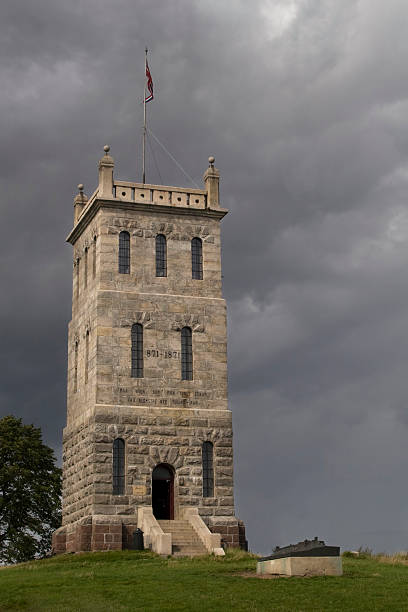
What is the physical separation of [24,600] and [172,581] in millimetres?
4636

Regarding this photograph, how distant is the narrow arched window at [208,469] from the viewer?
43.6 m

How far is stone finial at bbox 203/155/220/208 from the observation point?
47688 millimetres

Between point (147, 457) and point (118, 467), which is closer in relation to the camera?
point (118, 467)

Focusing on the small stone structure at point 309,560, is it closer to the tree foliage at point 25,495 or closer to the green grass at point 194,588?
the green grass at point 194,588

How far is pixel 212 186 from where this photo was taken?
157 feet

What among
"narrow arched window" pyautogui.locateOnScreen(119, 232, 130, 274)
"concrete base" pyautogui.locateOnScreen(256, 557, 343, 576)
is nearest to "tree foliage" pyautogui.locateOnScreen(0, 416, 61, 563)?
"narrow arched window" pyautogui.locateOnScreen(119, 232, 130, 274)

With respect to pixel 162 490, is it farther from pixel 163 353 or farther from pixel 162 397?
pixel 163 353

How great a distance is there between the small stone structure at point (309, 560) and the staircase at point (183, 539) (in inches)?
351

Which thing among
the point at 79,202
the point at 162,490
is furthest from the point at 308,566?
the point at 79,202

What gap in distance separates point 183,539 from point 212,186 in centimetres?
1747

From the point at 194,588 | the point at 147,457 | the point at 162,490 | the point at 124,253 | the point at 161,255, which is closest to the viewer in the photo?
the point at 194,588

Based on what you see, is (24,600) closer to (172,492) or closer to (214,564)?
(214,564)

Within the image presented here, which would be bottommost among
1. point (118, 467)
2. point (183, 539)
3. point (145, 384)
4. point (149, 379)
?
point (183, 539)

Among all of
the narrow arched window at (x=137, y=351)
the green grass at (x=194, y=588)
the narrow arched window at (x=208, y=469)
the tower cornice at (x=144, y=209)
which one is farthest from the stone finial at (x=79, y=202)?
the green grass at (x=194, y=588)
